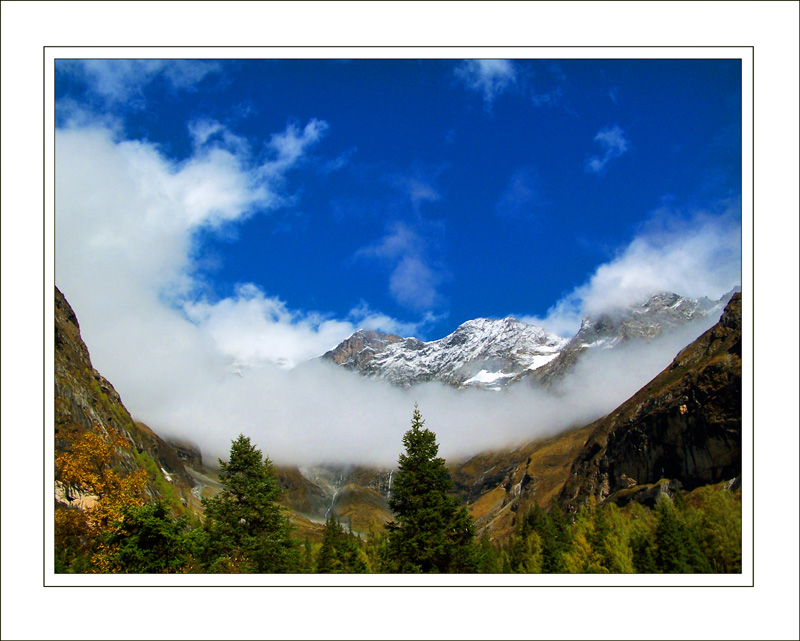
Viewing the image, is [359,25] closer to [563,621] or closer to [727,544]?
[563,621]

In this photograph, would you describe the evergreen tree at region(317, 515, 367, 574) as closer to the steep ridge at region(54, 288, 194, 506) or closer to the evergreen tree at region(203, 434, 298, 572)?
the evergreen tree at region(203, 434, 298, 572)

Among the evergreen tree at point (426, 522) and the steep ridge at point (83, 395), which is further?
the steep ridge at point (83, 395)

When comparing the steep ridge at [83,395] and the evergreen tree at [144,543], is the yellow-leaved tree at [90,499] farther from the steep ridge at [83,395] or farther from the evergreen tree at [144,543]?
the steep ridge at [83,395]

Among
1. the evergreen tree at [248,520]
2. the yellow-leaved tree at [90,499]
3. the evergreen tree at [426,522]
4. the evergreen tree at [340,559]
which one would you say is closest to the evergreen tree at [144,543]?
the yellow-leaved tree at [90,499]

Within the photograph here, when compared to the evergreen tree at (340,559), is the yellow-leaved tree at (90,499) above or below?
above

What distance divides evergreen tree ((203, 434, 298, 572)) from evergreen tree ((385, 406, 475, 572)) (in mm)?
7536

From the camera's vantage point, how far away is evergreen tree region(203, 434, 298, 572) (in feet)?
118

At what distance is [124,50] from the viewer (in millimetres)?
28750

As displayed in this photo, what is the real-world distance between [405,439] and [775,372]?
19784 mm

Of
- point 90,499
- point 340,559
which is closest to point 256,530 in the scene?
point 90,499

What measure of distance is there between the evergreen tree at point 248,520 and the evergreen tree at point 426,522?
297 inches

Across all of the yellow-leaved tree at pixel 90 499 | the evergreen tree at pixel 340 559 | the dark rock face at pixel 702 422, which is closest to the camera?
the yellow-leaved tree at pixel 90 499

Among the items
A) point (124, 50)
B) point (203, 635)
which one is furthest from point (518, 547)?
point (124, 50)

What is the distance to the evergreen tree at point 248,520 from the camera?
118ft
